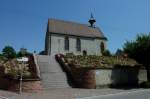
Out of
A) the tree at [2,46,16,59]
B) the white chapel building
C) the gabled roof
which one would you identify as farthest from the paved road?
the gabled roof

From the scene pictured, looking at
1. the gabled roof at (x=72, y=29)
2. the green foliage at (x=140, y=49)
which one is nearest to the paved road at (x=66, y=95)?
the green foliage at (x=140, y=49)

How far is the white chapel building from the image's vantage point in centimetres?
5556

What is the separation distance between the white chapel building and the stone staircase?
23.2m

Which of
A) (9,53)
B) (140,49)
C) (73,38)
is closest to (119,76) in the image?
(140,49)

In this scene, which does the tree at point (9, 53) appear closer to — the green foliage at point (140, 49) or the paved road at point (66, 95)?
the green foliage at point (140, 49)

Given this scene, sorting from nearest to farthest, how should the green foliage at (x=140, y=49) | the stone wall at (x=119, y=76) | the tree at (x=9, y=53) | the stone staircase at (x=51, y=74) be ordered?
the stone staircase at (x=51, y=74)
the stone wall at (x=119, y=76)
the green foliage at (x=140, y=49)
the tree at (x=9, y=53)

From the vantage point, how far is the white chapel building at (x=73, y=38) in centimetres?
5556

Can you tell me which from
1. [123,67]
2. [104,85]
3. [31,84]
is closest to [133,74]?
[123,67]

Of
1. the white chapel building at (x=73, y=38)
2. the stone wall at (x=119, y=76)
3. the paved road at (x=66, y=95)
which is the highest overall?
the white chapel building at (x=73, y=38)

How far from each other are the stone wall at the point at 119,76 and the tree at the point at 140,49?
1233 millimetres

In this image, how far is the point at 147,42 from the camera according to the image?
1225 inches

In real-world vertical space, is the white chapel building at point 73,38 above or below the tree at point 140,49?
above

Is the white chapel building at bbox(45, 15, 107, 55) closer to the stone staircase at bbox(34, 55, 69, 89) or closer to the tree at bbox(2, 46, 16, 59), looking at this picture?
the tree at bbox(2, 46, 16, 59)

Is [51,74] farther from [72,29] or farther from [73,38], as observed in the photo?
[72,29]
